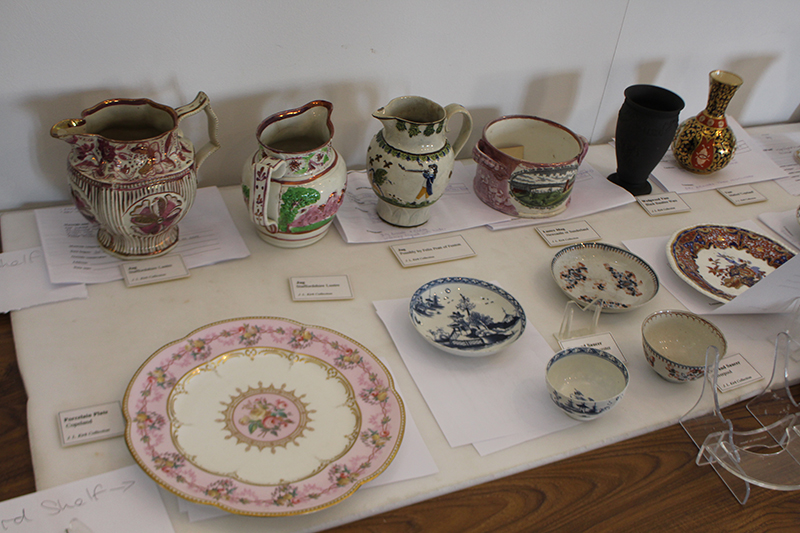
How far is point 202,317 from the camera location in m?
0.87

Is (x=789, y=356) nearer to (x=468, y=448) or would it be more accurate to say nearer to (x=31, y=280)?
(x=468, y=448)

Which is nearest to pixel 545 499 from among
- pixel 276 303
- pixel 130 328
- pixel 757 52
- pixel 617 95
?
pixel 276 303

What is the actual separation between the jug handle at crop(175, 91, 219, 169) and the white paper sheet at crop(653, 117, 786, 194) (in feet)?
2.95

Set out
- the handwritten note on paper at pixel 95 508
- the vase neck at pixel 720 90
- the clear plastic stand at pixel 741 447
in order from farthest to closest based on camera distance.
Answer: the vase neck at pixel 720 90 → the clear plastic stand at pixel 741 447 → the handwritten note on paper at pixel 95 508

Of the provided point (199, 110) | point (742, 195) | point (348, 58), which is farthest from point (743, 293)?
point (199, 110)

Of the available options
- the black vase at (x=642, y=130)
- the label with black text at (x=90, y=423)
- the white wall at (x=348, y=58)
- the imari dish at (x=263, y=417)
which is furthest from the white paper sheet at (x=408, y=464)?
the black vase at (x=642, y=130)

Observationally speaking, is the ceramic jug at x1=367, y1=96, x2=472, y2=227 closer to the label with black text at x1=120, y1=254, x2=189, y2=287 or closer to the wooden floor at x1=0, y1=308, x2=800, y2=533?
the label with black text at x1=120, y1=254, x2=189, y2=287

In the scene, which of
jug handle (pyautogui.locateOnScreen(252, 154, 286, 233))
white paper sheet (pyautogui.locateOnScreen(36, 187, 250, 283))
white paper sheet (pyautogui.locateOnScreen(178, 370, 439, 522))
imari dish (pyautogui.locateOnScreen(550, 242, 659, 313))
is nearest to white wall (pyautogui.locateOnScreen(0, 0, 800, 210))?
white paper sheet (pyautogui.locateOnScreen(36, 187, 250, 283))

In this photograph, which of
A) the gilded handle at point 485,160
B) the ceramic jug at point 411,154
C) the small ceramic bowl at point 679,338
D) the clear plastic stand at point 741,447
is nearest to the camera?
the clear plastic stand at point 741,447

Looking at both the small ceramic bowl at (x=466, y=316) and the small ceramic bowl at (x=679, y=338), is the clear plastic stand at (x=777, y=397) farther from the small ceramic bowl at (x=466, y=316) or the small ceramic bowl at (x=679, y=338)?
the small ceramic bowl at (x=466, y=316)

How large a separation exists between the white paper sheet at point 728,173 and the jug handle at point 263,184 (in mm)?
829

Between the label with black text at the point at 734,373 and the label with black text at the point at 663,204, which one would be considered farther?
the label with black text at the point at 663,204

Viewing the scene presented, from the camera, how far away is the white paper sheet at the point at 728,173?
4.35 feet

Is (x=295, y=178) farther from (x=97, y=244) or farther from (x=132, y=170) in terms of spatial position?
(x=97, y=244)
